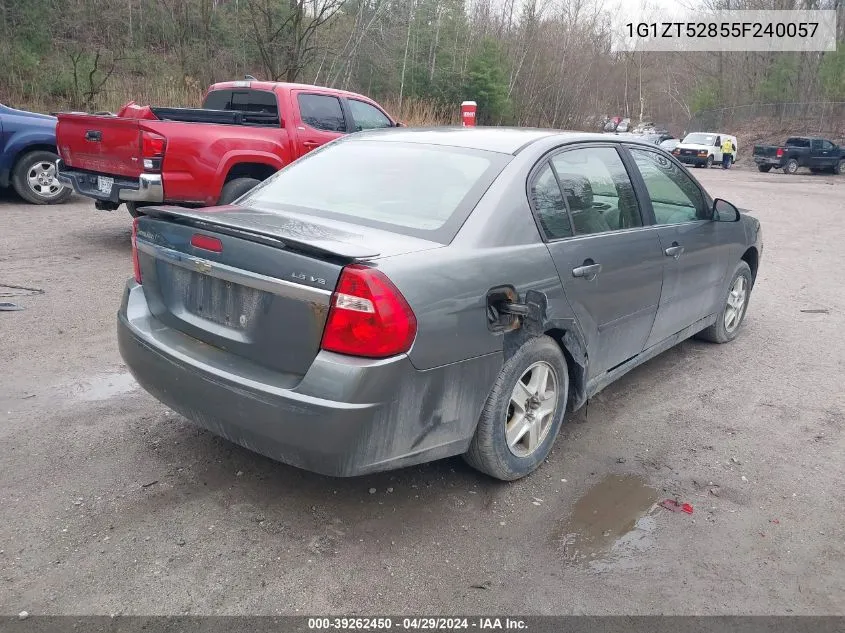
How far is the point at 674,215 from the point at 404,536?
9.42 ft

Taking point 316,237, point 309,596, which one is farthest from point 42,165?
point 309,596

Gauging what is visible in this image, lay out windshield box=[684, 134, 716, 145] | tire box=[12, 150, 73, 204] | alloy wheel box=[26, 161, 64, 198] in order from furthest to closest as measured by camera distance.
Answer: windshield box=[684, 134, 716, 145] < alloy wheel box=[26, 161, 64, 198] < tire box=[12, 150, 73, 204]

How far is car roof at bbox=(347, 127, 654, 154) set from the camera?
3740 mm

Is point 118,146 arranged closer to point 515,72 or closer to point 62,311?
point 62,311

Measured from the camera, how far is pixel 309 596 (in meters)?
2.58

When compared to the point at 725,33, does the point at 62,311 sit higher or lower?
lower

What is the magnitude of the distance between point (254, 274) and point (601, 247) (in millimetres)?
1883

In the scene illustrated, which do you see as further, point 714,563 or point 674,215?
point 674,215

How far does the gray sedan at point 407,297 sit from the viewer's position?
2715 mm

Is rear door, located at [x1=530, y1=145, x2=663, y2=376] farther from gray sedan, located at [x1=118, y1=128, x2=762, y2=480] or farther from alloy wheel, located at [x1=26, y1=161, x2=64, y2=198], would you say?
alloy wheel, located at [x1=26, y1=161, x2=64, y2=198]

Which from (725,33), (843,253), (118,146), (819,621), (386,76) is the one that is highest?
(725,33)

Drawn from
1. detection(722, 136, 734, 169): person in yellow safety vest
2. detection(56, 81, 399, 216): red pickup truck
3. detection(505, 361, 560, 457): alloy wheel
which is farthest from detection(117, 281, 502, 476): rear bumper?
detection(722, 136, 734, 169): person in yellow safety vest

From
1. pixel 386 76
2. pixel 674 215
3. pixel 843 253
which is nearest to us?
pixel 674 215

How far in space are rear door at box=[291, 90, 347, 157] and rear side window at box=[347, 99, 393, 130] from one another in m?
0.25
